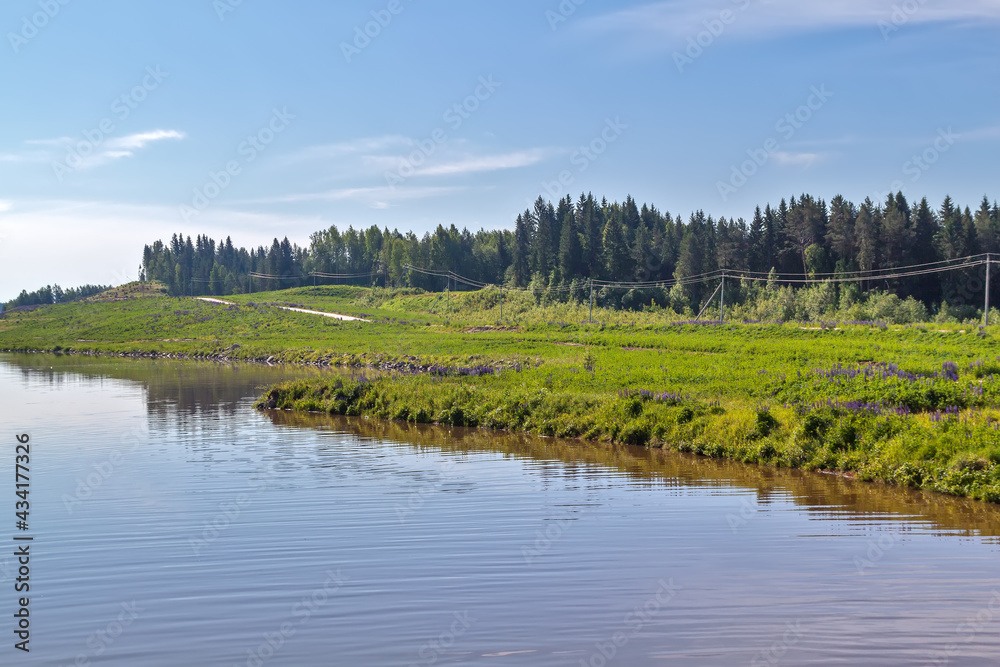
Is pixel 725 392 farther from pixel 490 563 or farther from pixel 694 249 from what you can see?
pixel 694 249

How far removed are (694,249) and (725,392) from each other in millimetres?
89570

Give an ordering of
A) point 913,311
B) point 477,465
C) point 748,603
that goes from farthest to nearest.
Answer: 1. point 913,311
2. point 477,465
3. point 748,603

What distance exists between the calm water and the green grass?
1068mm

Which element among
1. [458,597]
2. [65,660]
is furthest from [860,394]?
[65,660]

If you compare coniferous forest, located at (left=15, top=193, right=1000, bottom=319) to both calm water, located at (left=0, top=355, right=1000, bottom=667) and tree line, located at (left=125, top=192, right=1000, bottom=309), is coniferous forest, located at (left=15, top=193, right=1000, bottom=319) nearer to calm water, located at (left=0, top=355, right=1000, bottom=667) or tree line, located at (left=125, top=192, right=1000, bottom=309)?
tree line, located at (left=125, top=192, right=1000, bottom=309)

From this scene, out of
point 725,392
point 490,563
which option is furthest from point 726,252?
point 490,563

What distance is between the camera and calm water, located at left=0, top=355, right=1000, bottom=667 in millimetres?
9078

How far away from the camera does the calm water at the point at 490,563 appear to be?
9078 mm

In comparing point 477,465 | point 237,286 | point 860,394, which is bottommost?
point 477,465

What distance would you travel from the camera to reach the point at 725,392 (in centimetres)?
2752

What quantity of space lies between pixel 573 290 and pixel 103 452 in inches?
3855

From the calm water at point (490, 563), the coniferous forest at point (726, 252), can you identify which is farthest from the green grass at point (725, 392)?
the coniferous forest at point (726, 252)

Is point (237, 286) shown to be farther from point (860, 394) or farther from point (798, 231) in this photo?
point (860, 394)

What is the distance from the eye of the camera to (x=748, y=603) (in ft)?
33.5
